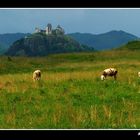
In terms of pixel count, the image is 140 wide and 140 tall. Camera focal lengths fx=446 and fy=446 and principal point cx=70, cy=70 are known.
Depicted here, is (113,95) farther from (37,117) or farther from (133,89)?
(37,117)

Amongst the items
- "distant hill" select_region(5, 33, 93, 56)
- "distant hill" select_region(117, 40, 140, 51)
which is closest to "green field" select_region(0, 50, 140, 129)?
"distant hill" select_region(117, 40, 140, 51)

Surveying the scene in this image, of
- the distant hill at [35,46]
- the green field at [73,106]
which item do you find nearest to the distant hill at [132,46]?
the green field at [73,106]

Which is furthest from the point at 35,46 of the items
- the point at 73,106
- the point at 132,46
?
the point at 73,106

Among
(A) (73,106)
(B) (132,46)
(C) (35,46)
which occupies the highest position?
(C) (35,46)

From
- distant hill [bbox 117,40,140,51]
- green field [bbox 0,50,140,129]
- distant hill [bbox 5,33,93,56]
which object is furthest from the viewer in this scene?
distant hill [bbox 5,33,93,56]

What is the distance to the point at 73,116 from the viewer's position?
11.8 metres

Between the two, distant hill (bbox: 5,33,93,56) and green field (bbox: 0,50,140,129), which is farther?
distant hill (bbox: 5,33,93,56)

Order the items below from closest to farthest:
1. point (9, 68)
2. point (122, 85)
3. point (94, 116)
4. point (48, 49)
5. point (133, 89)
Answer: point (94, 116), point (133, 89), point (122, 85), point (9, 68), point (48, 49)

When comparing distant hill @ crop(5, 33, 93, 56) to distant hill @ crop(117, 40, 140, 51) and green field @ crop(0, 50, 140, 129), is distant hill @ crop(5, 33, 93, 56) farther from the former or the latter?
green field @ crop(0, 50, 140, 129)

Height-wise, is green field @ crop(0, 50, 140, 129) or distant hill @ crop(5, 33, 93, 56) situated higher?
distant hill @ crop(5, 33, 93, 56)

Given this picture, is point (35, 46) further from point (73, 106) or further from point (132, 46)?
point (73, 106)
